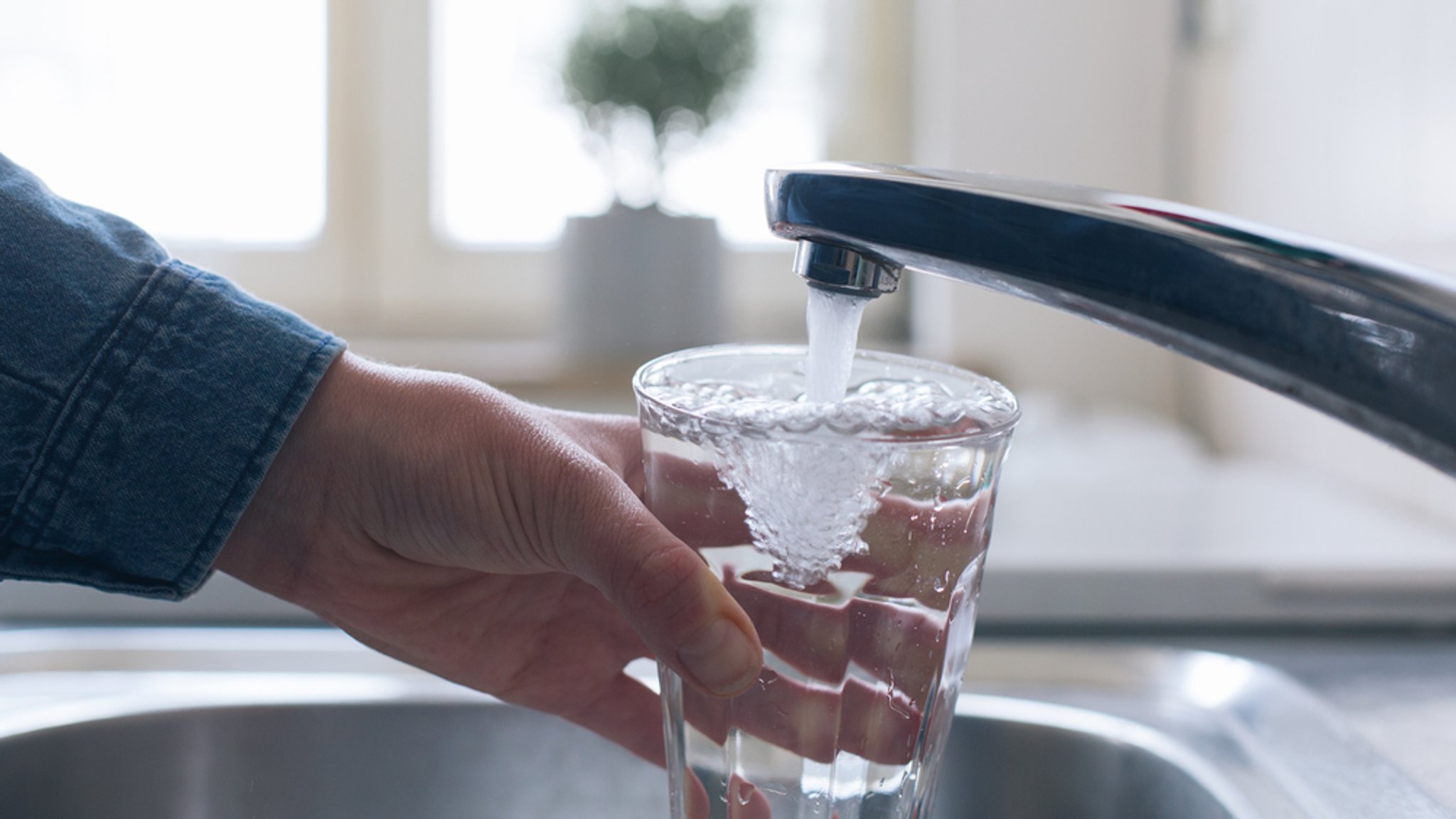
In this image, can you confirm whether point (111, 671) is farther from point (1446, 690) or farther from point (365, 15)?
point (365, 15)

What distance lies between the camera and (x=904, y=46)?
56.5 inches

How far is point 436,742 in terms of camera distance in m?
0.49

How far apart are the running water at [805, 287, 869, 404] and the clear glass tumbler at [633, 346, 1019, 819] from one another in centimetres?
1

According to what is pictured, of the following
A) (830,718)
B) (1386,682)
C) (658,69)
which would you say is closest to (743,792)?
(830,718)

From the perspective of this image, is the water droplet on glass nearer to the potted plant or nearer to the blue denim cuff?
the blue denim cuff

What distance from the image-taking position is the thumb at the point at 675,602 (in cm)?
30

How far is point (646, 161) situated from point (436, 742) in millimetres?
913

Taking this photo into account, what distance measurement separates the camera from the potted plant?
1100mm

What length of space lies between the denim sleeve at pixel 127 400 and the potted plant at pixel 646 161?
0.72 meters

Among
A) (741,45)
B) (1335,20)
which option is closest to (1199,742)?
(1335,20)

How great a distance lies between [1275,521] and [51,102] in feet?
4.44

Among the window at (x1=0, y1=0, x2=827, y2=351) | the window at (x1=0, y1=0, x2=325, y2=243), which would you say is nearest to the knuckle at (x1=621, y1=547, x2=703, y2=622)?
the window at (x1=0, y1=0, x2=827, y2=351)

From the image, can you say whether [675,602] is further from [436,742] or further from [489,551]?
[436,742]

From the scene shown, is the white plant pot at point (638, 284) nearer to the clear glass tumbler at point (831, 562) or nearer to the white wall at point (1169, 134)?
the white wall at point (1169, 134)
